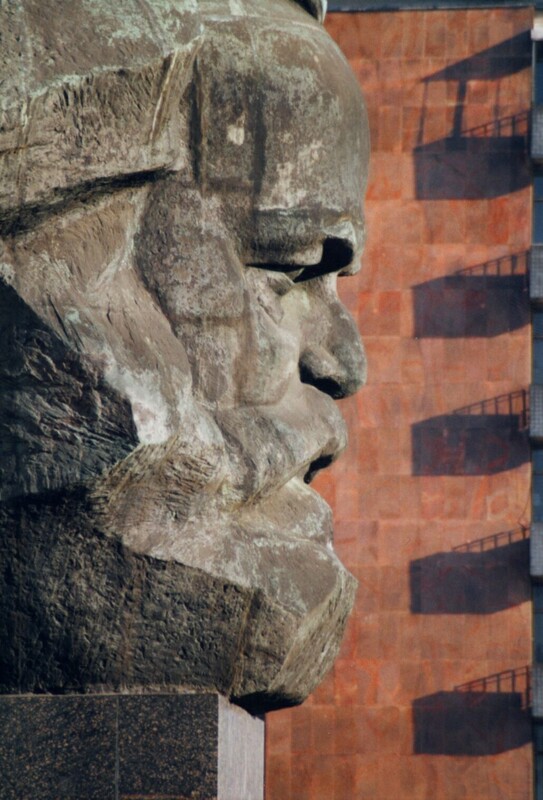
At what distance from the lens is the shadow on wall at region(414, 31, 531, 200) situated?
22812 mm

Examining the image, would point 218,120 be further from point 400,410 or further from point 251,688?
point 400,410

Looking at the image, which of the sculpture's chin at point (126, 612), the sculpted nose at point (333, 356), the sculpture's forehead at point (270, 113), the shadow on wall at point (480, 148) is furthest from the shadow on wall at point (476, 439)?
the sculpture's chin at point (126, 612)

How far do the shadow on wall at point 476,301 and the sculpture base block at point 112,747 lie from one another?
Answer: 17614 millimetres

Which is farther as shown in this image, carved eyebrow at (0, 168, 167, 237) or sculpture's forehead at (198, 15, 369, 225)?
sculpture's forehead at (198, 15, 369, 225)

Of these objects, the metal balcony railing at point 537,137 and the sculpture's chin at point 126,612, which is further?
the metal balcony railing at point 537,137

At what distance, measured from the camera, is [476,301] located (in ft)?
74.9

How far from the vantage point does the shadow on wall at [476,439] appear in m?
22.4

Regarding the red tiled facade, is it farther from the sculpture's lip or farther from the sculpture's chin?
the sculpture's chin

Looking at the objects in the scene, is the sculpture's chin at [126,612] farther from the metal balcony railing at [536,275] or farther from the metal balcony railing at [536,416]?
the metal balcony railing at [536,275]

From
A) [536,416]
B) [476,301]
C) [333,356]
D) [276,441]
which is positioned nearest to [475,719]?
[536,416]

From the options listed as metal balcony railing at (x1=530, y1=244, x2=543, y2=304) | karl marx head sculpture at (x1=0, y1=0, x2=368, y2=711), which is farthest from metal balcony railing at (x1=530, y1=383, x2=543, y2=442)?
karl marx head sculpture at (x1=0, y1=0, x2=368, y2=711)

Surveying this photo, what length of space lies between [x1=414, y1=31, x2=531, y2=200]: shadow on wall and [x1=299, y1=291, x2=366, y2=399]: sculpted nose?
660 inches

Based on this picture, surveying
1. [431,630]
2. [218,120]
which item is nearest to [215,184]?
[218,120]

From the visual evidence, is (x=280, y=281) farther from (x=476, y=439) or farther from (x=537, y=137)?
(x=537, y=137)
